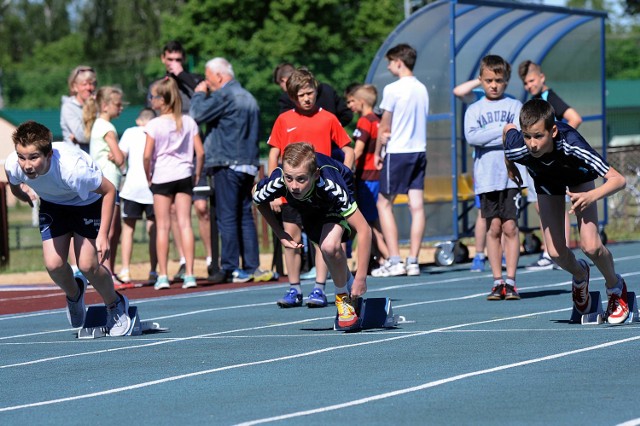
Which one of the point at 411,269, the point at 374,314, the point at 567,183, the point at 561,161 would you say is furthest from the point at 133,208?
the point at 561,161

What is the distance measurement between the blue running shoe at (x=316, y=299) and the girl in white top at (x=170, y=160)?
2.63m

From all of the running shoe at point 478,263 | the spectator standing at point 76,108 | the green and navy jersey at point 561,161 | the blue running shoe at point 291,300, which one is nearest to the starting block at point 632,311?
the green and navy jersey at point 561,161

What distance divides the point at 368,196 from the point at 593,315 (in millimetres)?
5540

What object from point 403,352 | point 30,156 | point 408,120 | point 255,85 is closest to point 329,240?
point 403,352

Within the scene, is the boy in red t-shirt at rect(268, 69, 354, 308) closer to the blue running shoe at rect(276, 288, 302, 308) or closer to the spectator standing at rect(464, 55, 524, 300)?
the blue running shoe at rect(276, 288, 302, 308)

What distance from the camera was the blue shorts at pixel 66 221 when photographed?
9156 millimetres

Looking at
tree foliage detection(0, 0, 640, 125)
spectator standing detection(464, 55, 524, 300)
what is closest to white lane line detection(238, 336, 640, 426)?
spectator standing detection(464, 55, 524, 300)

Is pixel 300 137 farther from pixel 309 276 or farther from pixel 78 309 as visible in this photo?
pixel 309 276

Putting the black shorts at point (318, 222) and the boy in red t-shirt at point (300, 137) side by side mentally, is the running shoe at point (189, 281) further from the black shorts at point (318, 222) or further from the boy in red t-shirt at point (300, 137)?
the black shorts at point (318, 222)

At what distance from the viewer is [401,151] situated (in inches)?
538

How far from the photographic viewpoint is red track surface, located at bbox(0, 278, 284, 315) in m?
12.3

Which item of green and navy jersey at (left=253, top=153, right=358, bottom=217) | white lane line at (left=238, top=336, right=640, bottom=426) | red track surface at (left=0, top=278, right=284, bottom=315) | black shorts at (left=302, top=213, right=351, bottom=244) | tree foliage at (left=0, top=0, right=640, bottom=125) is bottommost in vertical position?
red track surface at (left=0, top=278, right=284, bottom=315)

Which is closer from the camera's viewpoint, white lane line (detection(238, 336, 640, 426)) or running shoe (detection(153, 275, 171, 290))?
white lane line (detection(238, 336, 640, 426))

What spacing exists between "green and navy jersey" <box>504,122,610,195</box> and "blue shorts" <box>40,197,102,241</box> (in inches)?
119
